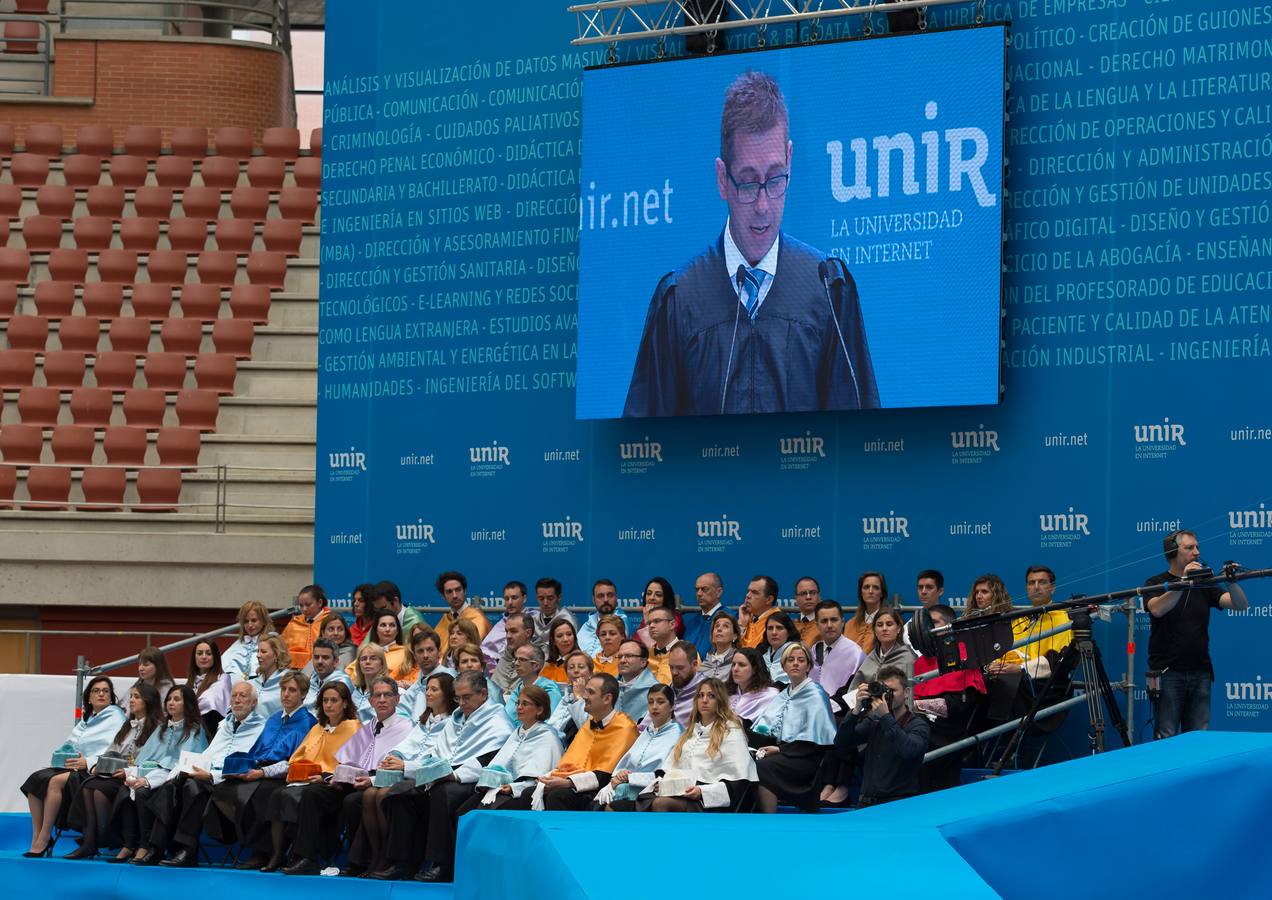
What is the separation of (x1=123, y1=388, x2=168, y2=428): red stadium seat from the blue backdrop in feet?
10.2

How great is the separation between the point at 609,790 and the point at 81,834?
4436 mm

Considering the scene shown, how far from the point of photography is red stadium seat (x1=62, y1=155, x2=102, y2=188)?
21031 millimetres

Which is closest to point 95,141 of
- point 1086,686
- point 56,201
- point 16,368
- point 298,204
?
point 56,201

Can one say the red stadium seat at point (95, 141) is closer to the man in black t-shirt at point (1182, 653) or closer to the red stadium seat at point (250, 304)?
the red stadium seat at point (250, 304)

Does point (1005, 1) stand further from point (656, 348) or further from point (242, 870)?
point (242, 870)

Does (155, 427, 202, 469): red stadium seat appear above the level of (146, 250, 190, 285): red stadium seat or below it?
below

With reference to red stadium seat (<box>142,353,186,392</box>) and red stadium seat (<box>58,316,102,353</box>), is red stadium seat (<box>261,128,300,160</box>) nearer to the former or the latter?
red stadium seat (<box>58,316,102,353</box>)

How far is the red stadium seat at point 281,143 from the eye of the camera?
21.2 meters

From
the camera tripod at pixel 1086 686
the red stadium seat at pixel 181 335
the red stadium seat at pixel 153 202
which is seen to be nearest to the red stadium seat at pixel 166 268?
the red stadium seat at pixel 181 335

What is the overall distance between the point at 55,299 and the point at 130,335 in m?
1.12

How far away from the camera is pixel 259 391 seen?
1884cm

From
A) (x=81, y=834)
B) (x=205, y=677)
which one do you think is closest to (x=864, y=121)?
(x=205, y=677)

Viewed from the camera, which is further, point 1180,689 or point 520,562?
point 520,562

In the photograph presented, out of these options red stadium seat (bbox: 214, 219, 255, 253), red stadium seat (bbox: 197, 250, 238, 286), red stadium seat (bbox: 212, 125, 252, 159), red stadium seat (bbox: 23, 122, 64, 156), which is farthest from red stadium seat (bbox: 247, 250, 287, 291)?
red stadium seat (bbox: 23, 122, 64, 156)
